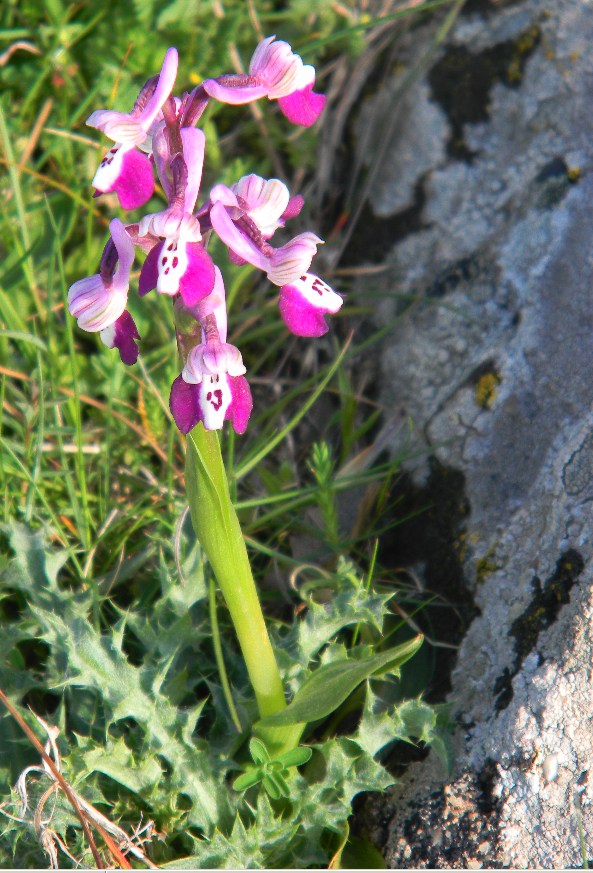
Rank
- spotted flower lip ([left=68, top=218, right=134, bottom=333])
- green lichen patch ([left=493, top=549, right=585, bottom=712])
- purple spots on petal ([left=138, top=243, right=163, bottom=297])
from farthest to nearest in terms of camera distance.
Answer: green lichen patch ([left=493, top=549, right=585, bottom=712]) → spotted flower lip ([left=68, top=218, right=134, bottom=333]) → purple spots on petal ([left=138, top=243, right=163, bottom=297])

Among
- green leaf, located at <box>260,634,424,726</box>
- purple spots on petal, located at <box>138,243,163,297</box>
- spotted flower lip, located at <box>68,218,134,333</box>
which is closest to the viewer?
purple spots on petal, located at <box>138,243,163,297</box>

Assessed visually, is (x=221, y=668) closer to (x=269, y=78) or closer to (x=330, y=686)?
(x=330, y=686)

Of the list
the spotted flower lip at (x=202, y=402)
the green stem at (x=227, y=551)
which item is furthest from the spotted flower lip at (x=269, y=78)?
the green stem at (x=227, y=551)

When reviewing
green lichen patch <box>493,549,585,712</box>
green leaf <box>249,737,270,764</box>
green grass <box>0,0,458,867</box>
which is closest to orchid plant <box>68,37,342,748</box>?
green leaf <box>249,737,270,764</box>

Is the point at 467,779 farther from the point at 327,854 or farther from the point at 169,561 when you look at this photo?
the point at 169,561

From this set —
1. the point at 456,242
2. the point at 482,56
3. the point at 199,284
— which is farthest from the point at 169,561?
the point at 482,56

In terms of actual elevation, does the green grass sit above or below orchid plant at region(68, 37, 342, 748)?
below

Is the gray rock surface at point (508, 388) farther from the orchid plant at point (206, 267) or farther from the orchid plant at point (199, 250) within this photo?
the orchid plant at point (199, 250)

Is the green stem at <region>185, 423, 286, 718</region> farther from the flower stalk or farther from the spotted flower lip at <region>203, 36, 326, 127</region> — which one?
the spotted flower lip at <region>203, 36, 326, 127</region>
